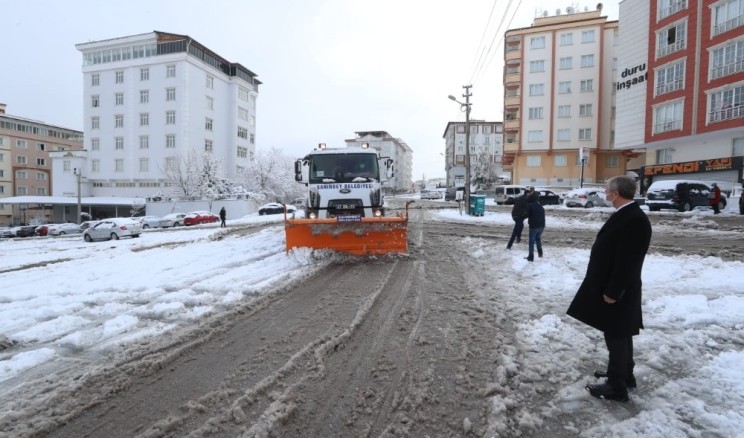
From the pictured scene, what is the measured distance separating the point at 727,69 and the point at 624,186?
36.5 meters

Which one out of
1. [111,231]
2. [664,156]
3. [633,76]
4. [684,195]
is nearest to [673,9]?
[633,76]

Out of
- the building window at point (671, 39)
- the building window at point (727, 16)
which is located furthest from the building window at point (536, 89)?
the building window at point (727, 16)

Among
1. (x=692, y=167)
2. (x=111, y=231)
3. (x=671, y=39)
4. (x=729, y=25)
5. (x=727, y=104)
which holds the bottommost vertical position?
(x=111, y=231)

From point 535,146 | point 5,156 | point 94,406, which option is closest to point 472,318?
point 94,406

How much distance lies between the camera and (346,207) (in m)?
10.8

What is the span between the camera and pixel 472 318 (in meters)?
5.77

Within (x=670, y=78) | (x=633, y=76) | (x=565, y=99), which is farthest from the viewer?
(x=565, y=99)

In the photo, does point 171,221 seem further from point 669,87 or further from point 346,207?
point 669,87

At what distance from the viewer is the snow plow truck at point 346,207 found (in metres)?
10.3

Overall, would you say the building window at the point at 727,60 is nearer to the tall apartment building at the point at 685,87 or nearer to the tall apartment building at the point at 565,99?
the tall apartment building at the point at 685,87

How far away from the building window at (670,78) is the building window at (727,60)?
260 cm

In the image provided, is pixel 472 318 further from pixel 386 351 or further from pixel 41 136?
pixel 41 136

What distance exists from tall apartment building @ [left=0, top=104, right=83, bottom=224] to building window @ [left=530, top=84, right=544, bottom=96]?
7520 centimetres

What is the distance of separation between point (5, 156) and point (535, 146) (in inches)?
3324
